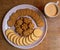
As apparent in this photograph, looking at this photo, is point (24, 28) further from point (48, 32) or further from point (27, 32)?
point (48, 32)

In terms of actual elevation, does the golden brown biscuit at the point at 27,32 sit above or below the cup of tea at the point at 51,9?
below

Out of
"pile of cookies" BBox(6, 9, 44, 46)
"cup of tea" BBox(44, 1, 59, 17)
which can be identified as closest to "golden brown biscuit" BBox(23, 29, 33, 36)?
"pile of cookies" BBox(6, 9, 44, 46)

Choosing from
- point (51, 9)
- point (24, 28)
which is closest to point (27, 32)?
point (24, 28)

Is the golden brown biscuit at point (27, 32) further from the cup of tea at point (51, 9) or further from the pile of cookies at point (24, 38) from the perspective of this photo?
the cup of tea at point (51, 9)

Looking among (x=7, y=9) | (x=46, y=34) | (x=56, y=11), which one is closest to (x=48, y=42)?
(x=46, y=34)

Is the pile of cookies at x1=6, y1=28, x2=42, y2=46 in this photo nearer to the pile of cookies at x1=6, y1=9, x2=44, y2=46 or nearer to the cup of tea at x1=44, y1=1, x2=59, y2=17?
the pile of cookies at x1=6, y1=9, x2=44, y2=46

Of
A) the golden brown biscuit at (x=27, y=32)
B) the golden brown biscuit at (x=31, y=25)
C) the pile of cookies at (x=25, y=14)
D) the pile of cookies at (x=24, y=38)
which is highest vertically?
the pile of cookies at (x=25, y=14)

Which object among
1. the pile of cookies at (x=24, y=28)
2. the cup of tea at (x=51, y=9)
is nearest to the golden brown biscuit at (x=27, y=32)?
the pile of cookies at (x=24, y=28)
